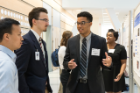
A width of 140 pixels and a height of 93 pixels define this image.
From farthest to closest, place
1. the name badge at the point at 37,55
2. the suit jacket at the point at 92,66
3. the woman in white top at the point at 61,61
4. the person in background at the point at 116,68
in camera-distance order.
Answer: the person in background at the point at 116,68 → the woman in white top at the point at 61,61 → the suit jacket at the point at 92,66 → the name badge at the point at 37,55

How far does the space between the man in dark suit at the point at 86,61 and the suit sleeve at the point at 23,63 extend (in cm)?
61

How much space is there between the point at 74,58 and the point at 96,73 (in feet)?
1.29

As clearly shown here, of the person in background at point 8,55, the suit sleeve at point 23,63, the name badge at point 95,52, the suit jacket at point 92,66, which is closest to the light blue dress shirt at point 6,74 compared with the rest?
the person in background at point 8,55

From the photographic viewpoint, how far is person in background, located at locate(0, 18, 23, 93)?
112cm

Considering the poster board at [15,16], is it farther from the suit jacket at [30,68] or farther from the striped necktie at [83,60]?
the striped necktie at [83,60]

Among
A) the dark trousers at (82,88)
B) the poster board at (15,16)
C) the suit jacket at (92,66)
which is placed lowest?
the dark trousers at (82,88)

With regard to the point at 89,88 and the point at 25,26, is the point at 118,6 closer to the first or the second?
the point at 25,26

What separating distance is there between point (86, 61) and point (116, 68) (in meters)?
1.50

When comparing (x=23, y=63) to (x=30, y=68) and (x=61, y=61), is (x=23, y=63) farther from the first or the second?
(x=61, y=61)

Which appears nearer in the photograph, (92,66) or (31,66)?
(31,66)

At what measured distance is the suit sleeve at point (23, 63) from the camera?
65.7 inches

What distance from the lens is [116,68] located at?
341 centimetres

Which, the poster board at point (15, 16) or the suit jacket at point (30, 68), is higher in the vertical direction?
the poster board at point (15, 16)

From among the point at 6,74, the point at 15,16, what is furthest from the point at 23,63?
the point at 15,16
